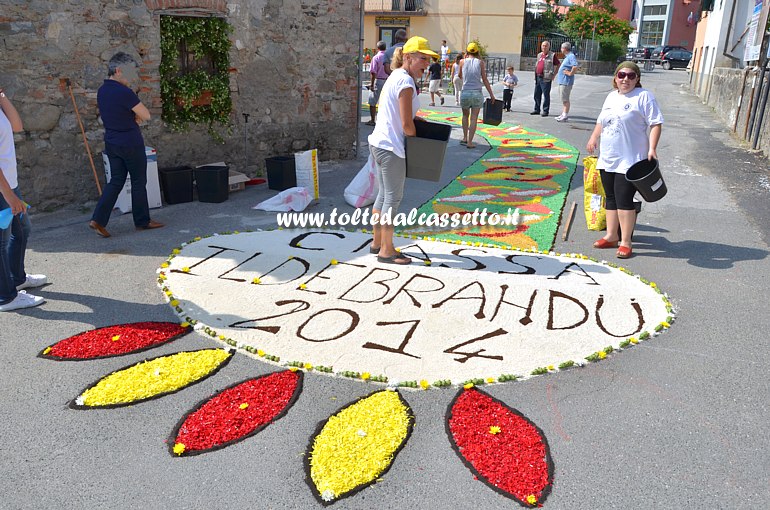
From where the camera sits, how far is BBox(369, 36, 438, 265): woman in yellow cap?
17.5ft

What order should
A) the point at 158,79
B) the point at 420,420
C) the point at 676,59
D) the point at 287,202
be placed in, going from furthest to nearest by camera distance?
1. the point at 676,59
2. the point at 158,79
3. the point at 287,202
4. the point at 420,420

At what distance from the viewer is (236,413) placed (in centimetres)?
355

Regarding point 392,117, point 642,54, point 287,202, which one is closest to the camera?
point 392,117

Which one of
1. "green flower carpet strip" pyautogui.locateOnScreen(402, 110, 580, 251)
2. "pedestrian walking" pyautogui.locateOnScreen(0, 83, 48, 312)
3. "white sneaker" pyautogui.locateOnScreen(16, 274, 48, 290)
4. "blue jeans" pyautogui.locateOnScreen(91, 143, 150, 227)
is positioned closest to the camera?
"pedestrian walking" pyautogui.locateOnScreen(0, 83, 48, 312)

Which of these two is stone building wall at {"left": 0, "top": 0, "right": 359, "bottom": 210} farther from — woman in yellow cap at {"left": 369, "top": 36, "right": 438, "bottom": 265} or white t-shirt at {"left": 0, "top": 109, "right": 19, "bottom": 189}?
woman in yellow cap at {"left": 369, "top": 36, "right": 438, "bottom": 265}

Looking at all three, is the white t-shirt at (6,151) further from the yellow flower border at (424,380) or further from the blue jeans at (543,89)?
the blue jeans at (543,89)

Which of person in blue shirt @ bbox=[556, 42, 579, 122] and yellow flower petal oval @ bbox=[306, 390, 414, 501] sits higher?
person in blue shirt @ bbox=[556, 42, 579, 122]

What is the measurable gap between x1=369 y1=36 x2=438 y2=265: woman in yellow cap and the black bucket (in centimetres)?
222

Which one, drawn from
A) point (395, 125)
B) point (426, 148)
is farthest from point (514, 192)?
point (395, 125)

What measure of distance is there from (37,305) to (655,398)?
4631 mm

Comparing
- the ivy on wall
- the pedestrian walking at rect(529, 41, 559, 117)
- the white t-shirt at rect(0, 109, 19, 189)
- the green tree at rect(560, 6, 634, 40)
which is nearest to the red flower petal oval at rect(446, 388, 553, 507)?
the white t-shirt at rect(0, 109, 19, 189)

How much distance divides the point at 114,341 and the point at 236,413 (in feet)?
4.48

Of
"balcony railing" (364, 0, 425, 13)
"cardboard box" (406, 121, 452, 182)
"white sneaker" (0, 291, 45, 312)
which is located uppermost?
"balcony railing" (364, 0, 425, 13)

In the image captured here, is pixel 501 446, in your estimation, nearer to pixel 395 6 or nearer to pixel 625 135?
pixel 625 135
